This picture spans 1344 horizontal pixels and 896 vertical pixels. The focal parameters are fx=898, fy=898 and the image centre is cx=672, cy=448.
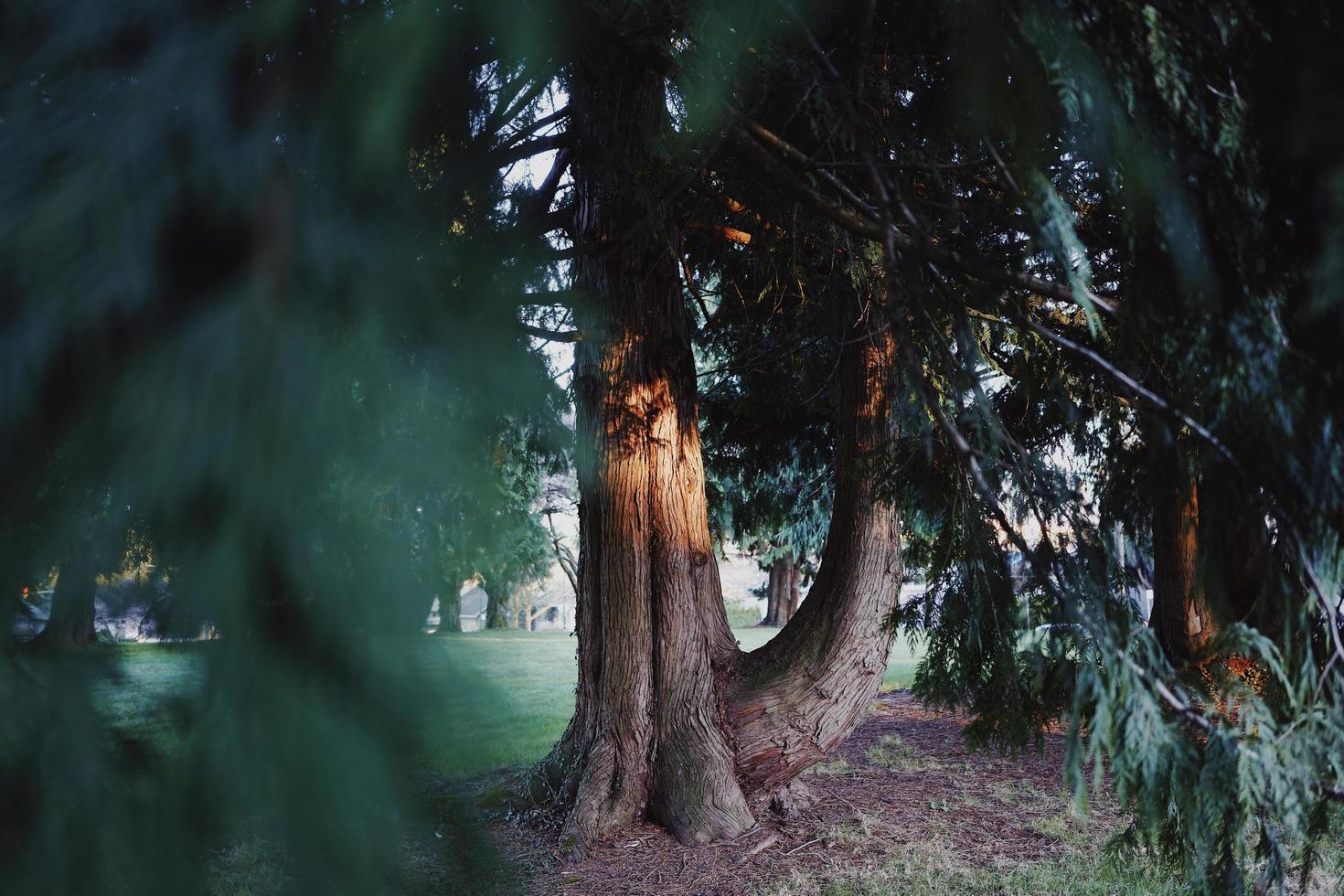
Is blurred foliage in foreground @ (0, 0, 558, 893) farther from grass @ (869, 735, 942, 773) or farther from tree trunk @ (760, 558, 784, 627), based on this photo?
tree trunk @ (760, 558, 784, 627)

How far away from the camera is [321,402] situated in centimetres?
53

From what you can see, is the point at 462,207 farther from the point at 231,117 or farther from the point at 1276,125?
the point at 1276,125

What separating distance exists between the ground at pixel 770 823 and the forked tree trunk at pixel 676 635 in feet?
0.95

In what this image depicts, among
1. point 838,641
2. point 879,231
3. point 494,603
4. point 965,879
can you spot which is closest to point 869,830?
point 965,879

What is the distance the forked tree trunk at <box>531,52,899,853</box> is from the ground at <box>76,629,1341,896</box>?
29cm

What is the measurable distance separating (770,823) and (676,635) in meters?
1.35

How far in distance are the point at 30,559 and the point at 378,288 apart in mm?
247

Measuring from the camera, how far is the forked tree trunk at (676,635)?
5.32m

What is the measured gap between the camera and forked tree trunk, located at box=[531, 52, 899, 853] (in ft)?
17.5

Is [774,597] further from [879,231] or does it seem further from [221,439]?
[221,439]

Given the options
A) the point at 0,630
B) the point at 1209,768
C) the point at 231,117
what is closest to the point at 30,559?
the point at 0,630

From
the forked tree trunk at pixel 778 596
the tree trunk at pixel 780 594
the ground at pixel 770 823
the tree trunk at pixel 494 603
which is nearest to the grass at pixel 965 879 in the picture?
the ground at pixel 770 823

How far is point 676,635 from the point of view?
18.2ft

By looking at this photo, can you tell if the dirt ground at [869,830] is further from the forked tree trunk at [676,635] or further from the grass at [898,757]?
the forked tree trunk at [676,635]
